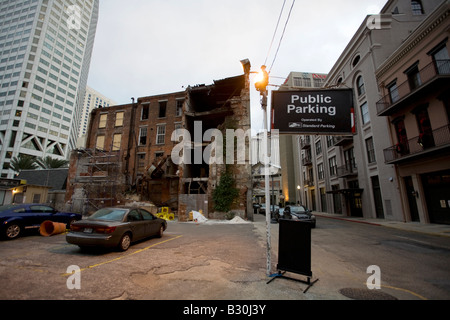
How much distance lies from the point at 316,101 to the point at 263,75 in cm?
157

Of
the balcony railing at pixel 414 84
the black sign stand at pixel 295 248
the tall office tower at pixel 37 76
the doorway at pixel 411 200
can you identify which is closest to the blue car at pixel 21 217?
the black sign stand at pixel 295 248

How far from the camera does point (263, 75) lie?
195 inches

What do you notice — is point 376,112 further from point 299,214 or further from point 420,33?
point 299,214

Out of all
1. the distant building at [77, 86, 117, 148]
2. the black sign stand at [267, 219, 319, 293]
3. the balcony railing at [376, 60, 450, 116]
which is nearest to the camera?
the black sign stand at [267, 219, 319, 293]

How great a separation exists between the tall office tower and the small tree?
71.7 meters

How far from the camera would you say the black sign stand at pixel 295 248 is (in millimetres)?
4143

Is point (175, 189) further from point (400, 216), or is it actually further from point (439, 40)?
point (439, 40)

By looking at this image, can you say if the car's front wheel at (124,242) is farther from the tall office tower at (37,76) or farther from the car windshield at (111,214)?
the tall office tower at (37,76)

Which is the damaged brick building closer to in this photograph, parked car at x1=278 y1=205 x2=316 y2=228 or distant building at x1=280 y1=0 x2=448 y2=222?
parked car at x1=278 y1=205 x2=316 y2=228

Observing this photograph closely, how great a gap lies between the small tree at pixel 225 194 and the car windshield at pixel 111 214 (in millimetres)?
13036

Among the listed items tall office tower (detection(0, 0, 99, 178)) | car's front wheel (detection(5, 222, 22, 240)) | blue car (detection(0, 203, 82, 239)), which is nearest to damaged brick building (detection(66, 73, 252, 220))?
blue car (detection(0, 203, 82, 239))

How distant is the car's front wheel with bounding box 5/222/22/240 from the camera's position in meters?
8.06

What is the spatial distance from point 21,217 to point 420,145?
23339mm

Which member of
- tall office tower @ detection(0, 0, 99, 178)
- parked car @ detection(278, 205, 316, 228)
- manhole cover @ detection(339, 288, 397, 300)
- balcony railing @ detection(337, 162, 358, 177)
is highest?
tall office tower @ detection(0, 0, 99, 178)
